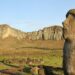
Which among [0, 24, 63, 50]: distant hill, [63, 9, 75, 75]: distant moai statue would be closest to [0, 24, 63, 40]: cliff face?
[0, 24, 63, 50]: distant hill

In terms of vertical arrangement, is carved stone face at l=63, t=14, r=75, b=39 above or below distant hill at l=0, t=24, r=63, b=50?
below

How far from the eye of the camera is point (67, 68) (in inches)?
425

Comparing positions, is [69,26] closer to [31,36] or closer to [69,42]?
[69,42]

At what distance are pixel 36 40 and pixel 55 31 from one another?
8.81 meters

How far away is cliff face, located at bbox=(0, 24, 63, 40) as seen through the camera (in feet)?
418

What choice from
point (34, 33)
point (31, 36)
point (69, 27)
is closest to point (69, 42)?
point (69, 27)

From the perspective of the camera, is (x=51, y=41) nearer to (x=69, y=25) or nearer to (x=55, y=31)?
(x=55, y=31)

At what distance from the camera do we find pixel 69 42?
10.6 meters

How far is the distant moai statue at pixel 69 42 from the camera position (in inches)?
415

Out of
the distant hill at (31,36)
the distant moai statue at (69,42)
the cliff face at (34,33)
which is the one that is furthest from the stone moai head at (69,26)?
the cliff face at (34,33)

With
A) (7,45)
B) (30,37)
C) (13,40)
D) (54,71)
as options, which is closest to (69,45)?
(54,71)

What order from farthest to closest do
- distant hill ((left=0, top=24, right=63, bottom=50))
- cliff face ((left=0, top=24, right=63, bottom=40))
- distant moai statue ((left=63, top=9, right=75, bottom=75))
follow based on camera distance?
cliff face ((left=0, top=24, right=63, bottom=40)) < distant hill ((left=0, top=24, right=63, bottom=50)) < distant moai statue ((left=63, top=9, right=75, bottom=75))

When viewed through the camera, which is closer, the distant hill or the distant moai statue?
the distant moai statue

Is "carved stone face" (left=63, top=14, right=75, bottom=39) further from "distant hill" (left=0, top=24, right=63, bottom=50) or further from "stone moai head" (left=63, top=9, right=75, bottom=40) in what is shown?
"distant hill" (left=0, top=24, right=63, bottom=50)
